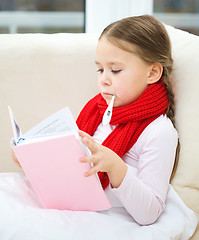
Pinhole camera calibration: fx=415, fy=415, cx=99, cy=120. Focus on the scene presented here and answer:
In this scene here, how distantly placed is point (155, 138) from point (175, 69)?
264 millimetres

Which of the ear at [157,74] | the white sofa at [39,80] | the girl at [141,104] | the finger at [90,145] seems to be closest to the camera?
the finger at [90,145]

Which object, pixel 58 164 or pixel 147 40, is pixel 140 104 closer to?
pixel 147 40

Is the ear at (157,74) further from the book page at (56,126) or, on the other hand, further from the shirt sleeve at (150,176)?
the book page at (56,126)

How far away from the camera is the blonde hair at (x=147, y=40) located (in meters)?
1.14

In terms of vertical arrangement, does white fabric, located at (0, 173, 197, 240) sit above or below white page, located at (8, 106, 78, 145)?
below

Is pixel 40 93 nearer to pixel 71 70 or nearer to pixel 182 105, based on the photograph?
pixel 71 70

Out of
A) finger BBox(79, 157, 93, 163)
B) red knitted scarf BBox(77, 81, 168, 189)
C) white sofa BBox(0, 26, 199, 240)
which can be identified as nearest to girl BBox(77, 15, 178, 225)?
red knitted scarf BBox(77, 81, 168, 189)

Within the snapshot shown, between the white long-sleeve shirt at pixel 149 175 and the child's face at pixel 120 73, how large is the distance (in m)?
0.11

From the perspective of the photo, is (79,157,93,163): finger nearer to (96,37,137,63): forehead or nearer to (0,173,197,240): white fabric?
(0,173,197,240): white fabric

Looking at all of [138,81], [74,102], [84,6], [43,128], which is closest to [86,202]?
[43,128]

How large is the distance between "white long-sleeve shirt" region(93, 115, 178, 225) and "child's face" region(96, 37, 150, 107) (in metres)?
0.11

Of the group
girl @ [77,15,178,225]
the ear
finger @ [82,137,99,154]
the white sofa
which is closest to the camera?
finger @ [82,137,99,154]

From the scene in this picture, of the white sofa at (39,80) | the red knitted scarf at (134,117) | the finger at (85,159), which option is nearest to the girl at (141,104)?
the red knitted scarf at (134,117)

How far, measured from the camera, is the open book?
3.08 feet
